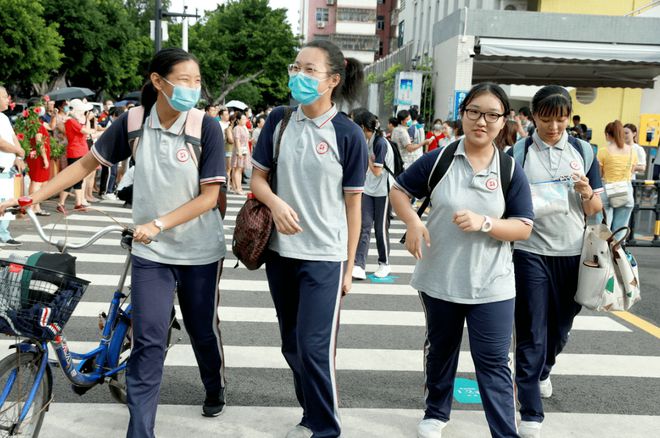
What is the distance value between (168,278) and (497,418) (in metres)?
1.67

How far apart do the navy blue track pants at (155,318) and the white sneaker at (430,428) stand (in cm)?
119

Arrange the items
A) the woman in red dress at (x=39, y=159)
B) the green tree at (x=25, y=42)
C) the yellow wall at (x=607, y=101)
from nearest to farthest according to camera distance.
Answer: the woman in red dress at (x=39, y=159)
the yellow wall at (x=607, y=101)
the green tree at (x=25, y=42)

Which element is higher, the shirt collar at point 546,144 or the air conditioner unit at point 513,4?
the air conditioner unit at point 513,4

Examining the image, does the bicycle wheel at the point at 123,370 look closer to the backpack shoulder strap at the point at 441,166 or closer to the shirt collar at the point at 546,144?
the backpack shoulder strap at the point at 441,166

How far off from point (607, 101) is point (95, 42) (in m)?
37.0

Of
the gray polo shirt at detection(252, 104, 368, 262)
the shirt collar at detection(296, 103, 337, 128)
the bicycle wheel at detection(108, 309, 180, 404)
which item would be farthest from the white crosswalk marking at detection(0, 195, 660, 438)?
the shirt collar at detection(296, 103, 337, 128)

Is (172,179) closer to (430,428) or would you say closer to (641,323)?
(430,428)

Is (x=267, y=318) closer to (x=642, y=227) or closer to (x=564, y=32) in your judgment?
(x=642, y=227)

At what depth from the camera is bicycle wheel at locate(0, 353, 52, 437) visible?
302cm

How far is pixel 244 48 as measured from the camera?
63688 millimetres

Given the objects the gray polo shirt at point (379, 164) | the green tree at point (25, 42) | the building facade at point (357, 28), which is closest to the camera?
the gray polo shirt at point (379, 164)

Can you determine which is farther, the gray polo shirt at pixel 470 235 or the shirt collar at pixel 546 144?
the shirt collar at pixel 546 144

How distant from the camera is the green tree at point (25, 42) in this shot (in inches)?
1567

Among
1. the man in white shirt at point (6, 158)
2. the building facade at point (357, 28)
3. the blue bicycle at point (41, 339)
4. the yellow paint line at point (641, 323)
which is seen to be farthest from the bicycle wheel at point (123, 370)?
the building facade at point (357, 28)
